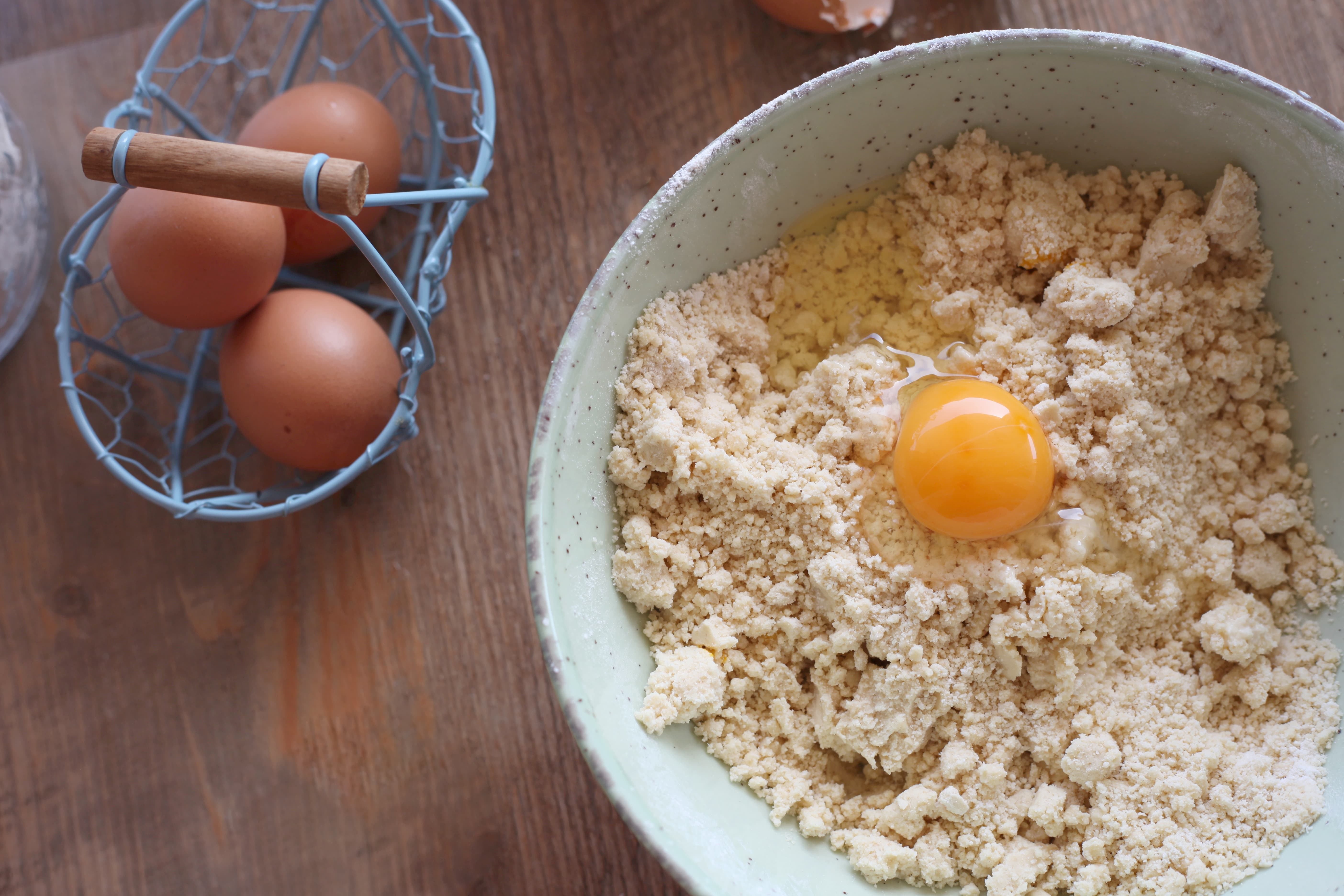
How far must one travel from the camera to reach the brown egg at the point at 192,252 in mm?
Answer: 893

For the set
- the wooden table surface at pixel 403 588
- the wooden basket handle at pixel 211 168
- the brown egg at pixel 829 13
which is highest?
the brown egg at pixel 829 13

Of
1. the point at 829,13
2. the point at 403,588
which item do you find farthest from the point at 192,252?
the point at 829,13

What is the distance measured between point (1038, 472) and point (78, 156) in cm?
121

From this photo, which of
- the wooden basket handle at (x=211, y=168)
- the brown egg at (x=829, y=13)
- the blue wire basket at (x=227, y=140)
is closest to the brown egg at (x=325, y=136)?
the blue wire basket at (x=227, y=140)

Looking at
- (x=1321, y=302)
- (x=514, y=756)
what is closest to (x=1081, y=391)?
(x=1321, y=302)

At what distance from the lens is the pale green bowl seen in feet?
2.62

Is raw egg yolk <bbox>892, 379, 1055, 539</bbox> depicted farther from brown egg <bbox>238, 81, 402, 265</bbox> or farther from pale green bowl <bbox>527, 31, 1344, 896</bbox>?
brown egg <bbox>238, 81, 402, 265</bbox>

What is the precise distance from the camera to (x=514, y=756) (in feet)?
3.49

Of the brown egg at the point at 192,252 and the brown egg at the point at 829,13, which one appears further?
the brown egg at the point at 829,13

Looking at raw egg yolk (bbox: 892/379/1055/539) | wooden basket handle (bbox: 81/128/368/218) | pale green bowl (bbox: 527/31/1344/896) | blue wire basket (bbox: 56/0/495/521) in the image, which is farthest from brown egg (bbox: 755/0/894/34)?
wooden basket handle (bbox: 81/128/368/218)

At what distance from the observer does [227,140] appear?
1.13 metres

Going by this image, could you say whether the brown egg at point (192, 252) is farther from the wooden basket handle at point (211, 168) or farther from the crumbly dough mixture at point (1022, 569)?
the crumbly dough mixture at point (1022, 569)

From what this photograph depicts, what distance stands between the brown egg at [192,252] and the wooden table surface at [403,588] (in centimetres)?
24

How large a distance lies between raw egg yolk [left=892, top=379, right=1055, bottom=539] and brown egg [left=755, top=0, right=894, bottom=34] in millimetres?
468
